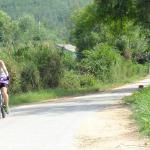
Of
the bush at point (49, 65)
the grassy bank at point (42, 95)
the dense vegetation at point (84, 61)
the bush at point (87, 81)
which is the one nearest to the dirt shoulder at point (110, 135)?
the grassy bank at point (42, 95)

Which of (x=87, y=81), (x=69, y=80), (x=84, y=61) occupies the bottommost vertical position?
(x=87, y=81)

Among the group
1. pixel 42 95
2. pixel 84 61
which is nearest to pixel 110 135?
pixel 42 95

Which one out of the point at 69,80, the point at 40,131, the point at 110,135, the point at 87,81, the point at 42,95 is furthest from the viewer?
the point at 87,81

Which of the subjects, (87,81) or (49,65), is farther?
(87,81)

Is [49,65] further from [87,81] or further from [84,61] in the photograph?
[84,61]

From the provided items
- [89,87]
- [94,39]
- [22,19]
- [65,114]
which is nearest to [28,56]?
[89,87]

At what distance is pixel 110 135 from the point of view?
1352 cm

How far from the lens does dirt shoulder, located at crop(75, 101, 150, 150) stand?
38.5 feet

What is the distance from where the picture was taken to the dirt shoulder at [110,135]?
11.7 metres

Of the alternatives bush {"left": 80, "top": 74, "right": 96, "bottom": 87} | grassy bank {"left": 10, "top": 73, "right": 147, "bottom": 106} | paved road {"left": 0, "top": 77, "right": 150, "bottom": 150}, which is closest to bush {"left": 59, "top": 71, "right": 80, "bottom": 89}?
grassy bank {"left": 10, "top": 73, "right": 147, "bottom": 106}

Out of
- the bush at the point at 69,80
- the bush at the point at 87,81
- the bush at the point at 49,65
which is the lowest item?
the bush at the point at 87,81

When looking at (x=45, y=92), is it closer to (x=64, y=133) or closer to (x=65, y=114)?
(x=65, y=114)

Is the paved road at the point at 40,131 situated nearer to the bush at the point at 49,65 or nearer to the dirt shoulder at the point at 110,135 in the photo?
the dirt shoulder at the point at 110,135

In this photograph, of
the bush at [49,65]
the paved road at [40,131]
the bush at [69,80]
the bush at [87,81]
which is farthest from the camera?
the bush at [87,81]
